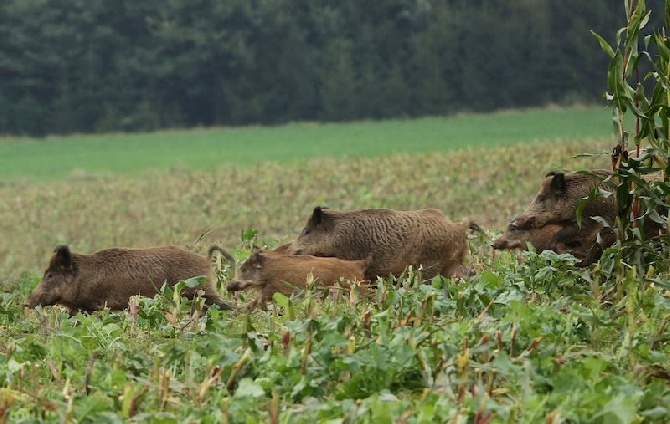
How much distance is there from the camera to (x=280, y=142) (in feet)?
149

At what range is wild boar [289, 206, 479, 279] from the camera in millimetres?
9531

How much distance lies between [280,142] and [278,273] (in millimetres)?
37066

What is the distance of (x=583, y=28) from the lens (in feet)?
170

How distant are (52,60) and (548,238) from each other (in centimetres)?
4887

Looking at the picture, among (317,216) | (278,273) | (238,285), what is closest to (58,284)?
(238,285)

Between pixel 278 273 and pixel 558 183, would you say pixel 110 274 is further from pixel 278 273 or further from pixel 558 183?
pixel 558 183

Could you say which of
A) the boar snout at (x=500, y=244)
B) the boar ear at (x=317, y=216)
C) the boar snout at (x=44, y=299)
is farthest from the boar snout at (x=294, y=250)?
the boar snout at (x=44, y=299)

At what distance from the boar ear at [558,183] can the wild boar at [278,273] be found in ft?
5.26

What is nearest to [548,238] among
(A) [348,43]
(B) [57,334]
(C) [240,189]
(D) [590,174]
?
(D) [590,174]

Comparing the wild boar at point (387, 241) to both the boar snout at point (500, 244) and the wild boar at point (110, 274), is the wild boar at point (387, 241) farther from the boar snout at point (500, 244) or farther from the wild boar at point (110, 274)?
the wild boar at point (110, 274)

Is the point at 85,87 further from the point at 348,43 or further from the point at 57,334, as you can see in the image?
the point at 57,334

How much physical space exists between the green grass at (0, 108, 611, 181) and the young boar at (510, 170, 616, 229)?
24043 millimetres

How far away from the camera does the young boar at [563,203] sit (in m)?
9.09

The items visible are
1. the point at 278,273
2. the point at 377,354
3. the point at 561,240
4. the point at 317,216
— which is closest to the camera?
the point at 377,354
